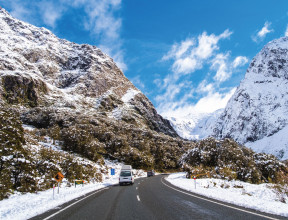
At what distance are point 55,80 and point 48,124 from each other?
3589 inches

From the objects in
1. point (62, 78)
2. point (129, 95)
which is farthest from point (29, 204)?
point (129, 95)

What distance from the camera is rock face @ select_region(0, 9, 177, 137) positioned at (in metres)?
99.4

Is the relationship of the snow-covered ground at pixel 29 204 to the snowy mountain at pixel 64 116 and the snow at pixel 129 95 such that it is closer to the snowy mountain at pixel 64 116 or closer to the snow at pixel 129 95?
the snowy mountain at pixel 64 116

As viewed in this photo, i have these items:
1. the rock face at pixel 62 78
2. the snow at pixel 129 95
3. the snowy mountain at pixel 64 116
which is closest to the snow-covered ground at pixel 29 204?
the snowy mountain at pixel 64 116

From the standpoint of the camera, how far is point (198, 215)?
7.58m

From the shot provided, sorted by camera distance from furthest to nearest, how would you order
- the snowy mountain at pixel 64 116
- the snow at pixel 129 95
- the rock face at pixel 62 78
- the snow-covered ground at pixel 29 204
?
the snow at pixel 129 95 → the rock face at pixel 62 78 → the snowy mountain at pixel 64 116 → the snow-covered ground at pixel 29 204

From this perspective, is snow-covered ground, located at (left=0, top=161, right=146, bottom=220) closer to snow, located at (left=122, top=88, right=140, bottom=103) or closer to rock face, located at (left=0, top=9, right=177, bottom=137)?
rock face, located at (left=0, top=9, right=177, bottom=137)

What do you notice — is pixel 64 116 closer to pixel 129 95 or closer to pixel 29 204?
pixel 29 204

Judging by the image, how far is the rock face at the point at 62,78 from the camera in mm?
99438

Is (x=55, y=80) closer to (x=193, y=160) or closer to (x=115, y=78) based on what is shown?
(x=115, y=78)

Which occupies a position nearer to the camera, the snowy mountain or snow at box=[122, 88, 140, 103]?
the snowy mountain

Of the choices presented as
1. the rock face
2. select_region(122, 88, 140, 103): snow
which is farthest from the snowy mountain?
select_region(122, 88, 140, 103): snow

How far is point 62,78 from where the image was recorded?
483ft

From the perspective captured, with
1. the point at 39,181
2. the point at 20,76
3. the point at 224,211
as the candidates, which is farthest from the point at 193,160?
the point at 20,76
